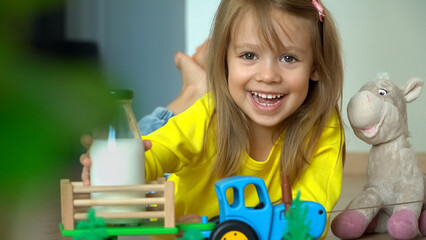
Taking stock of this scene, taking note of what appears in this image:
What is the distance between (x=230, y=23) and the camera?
1299 mm

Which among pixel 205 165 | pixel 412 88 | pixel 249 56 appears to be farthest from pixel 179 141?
pixel 412 88

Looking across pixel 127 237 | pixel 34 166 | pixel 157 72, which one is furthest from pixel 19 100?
pixel 157 72

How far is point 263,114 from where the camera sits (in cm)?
130

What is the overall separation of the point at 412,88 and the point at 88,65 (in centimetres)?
300

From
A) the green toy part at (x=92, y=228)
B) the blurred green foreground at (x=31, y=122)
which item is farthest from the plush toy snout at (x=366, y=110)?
the green toy part at (x=92, y=228)

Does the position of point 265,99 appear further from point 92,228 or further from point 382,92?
point 92,228

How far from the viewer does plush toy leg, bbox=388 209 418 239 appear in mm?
1225

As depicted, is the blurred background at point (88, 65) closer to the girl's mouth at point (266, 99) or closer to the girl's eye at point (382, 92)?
the girl's eye at point (382, 92)

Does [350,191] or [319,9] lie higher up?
[319,9]

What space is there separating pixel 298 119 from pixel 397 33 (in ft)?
5.59

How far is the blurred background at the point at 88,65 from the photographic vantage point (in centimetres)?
171

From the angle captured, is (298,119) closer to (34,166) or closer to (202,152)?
(202,152)

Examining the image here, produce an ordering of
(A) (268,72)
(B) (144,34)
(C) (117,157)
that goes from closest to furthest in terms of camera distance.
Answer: (C) (117,157) → (A) (268,72) → (B) (144,34)

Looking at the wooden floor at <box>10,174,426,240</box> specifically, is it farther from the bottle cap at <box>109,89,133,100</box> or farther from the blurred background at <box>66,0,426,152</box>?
the blurred background at <box>66,0,426,152</box>
